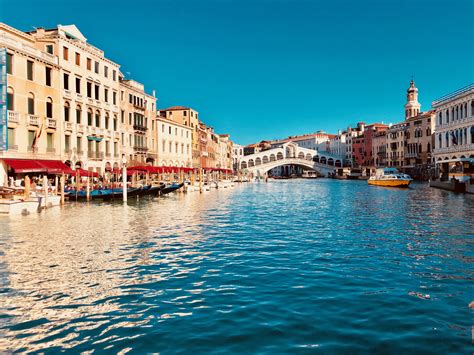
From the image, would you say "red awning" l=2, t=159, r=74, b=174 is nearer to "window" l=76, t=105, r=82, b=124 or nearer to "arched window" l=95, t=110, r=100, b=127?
"window" l=76, t=105, r=82, b=124

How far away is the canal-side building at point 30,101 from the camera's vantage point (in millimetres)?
25719

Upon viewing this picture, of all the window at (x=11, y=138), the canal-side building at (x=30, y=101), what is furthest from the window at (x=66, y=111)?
the window at (x=11, y=138)

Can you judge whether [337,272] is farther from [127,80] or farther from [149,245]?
[127,80]

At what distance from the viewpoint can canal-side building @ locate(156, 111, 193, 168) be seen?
5053 cm

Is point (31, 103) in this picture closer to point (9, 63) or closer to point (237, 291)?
point (9, 63)

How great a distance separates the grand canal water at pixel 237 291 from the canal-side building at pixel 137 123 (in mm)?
27878

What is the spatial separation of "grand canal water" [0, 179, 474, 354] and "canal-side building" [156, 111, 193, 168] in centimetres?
3703

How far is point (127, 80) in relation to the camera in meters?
43.5

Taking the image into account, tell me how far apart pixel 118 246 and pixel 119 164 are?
29.2 metres

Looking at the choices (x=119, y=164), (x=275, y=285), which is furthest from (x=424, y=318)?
(x=119, y=164)

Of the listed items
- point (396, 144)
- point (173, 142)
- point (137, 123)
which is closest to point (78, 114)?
point (137, 123)

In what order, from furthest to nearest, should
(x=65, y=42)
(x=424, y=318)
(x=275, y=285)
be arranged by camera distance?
(x=65, y=42), (x=275, y=285), (x=424, y=318)

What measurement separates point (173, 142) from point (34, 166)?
96.7 feet

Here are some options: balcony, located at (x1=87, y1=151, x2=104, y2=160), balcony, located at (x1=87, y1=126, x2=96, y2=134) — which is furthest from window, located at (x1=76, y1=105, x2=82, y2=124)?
balcony, located at (x1=87, y1=151, x2=104, y2=160)
